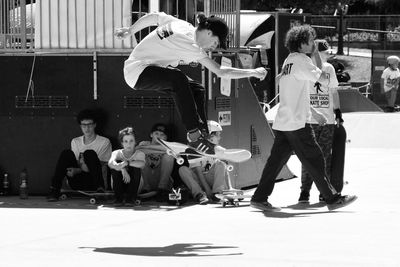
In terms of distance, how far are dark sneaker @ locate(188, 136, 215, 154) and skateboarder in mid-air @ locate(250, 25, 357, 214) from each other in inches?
47.9

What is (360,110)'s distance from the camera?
2648 cm

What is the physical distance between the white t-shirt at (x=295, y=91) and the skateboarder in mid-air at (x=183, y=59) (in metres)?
0.99

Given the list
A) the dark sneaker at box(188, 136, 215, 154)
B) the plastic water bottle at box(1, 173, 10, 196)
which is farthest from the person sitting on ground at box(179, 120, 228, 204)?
the plastic water bottle at box(1, 173, 10, 196)

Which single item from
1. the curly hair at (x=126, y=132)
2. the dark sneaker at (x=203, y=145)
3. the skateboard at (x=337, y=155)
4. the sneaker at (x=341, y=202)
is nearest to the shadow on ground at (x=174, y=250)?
the dark sneaker at (x=203, y=145)

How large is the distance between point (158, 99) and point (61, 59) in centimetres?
137

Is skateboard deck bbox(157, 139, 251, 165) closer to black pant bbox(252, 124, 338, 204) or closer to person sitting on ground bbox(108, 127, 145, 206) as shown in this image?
black pant bbox(252, 124, 338, 204)

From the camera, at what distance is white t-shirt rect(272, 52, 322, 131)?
11.5 m

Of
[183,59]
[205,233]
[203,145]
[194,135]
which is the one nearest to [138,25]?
[183,59]

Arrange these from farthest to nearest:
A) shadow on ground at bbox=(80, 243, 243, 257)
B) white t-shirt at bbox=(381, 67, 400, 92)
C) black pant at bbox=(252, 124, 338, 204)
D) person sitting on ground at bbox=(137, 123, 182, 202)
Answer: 1. white t-shirt at bbox=(381, 67, 400, 92)
2. person sitting on ground at bbox=(137, 123, 182, 202)
3. black pant at bbox=(252, 124, 338, 204)
4. shadow on ground at bbox=(80, 243, 243, 257)

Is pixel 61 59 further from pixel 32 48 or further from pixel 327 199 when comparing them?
pixel 327 199

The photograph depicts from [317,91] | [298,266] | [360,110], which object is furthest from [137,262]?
[360,110]

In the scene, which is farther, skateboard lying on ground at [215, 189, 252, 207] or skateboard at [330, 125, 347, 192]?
skateboard at [330, 125, 347, 192]

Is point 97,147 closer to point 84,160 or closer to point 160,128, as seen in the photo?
point 84,160

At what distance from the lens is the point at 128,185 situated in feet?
40.6
